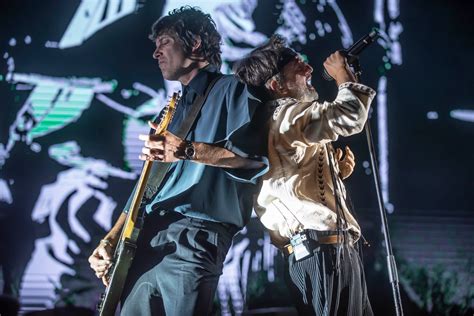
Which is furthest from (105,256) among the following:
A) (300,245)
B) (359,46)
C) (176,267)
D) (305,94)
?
(359,46)

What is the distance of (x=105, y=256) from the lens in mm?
2039

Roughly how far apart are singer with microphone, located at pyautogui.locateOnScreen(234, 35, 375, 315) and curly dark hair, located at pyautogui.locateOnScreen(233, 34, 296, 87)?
6.8 inches

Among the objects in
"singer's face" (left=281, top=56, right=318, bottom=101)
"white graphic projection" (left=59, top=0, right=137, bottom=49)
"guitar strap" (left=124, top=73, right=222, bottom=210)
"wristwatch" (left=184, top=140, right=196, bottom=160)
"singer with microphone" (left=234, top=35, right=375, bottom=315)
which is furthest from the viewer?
"white graphic projection" (left=59, top=0, right=137, bottom=49)

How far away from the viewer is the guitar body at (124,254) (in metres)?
1.88

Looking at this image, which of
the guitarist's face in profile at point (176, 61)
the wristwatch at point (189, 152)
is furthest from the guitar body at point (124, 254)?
the guitarist's face in profile at point (176, 61)

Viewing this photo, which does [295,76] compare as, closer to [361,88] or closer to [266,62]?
[266,62]

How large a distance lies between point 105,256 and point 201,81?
82cm

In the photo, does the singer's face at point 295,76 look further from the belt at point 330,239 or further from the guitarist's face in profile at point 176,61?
the belt at point 330,239

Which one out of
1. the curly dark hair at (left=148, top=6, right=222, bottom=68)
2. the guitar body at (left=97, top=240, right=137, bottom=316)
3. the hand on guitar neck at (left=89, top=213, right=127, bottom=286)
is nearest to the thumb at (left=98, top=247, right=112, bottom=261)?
the hand on guitar neck at (left=89, top=213, right=127, bottom=286)

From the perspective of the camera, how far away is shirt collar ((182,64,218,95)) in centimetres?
207

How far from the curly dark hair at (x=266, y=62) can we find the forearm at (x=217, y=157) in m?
0.55

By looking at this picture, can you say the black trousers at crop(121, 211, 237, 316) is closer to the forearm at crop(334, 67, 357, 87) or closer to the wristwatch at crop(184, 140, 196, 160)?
the wristwatch at crop(184, 140, 196, 160)

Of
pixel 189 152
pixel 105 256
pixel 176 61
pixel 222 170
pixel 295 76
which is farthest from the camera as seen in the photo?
pixel 295 76

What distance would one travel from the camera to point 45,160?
4152 millimetres
